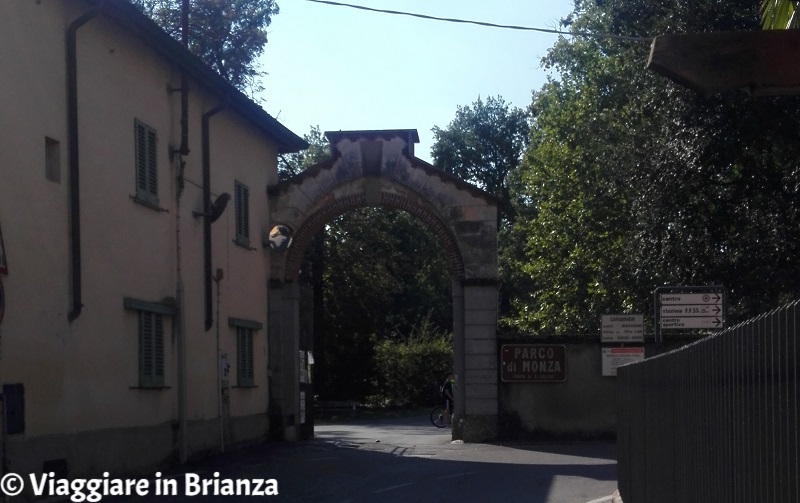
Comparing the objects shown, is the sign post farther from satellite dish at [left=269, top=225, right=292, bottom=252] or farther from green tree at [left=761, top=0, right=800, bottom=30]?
satellite dish at [left=269, top=225, right=292, bottom=252]

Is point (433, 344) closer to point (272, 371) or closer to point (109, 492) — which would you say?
point (272, 371)

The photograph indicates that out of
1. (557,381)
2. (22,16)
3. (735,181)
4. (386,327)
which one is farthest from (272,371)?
(386,327)

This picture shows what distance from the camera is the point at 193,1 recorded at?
124 feet

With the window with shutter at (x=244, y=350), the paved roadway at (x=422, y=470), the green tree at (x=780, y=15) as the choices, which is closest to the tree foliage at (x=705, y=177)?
the paved roadway at (x=422, y=470)

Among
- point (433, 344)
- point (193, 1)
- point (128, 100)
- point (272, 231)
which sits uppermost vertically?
point (193, 1)

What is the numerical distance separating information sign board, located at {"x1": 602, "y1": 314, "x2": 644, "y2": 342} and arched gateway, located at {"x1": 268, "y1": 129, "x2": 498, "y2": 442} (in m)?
2.88

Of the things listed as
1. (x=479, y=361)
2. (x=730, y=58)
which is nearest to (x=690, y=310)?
(x=730, y=58)

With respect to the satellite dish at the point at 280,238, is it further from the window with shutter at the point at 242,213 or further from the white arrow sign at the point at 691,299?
the white arrow sign at the point at 691,299

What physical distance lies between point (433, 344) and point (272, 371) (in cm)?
2442

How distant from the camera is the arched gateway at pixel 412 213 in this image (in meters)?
24.0

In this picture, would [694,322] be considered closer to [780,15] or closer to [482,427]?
[780,15]

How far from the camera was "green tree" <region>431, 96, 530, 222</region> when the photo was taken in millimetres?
70188

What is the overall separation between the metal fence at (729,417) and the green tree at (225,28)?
3128 centimetres

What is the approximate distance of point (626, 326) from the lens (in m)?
22.2
